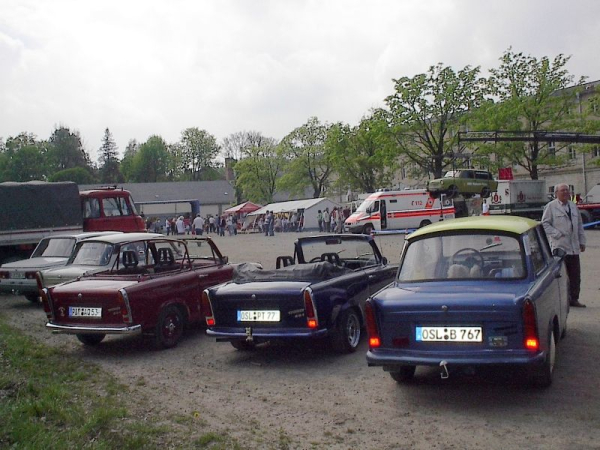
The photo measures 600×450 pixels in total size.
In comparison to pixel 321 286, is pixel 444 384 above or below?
below

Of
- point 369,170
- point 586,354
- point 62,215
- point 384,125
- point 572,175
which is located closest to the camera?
point 586,354

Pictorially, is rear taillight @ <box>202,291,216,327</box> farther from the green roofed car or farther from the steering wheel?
the green roofed car

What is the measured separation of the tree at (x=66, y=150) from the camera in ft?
372

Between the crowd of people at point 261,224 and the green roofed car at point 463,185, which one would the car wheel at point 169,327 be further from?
the crowd of people at point 261,224

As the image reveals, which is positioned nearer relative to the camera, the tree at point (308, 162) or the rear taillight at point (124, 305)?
the rear taillight at point (124, 305)

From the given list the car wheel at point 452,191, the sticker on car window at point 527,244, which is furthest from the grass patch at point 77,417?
the car wheel at point 452,191

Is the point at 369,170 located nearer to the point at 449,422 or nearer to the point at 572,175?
the point at 572,175

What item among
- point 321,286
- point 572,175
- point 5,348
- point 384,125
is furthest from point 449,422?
point 572,175

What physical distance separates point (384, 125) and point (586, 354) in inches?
1621

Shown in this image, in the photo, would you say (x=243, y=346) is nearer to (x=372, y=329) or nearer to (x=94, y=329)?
(x=94, y=329)

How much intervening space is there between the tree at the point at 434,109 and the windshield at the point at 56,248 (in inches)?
1377

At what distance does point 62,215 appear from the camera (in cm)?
1822

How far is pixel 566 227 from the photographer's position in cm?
955

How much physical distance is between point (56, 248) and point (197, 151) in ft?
350
